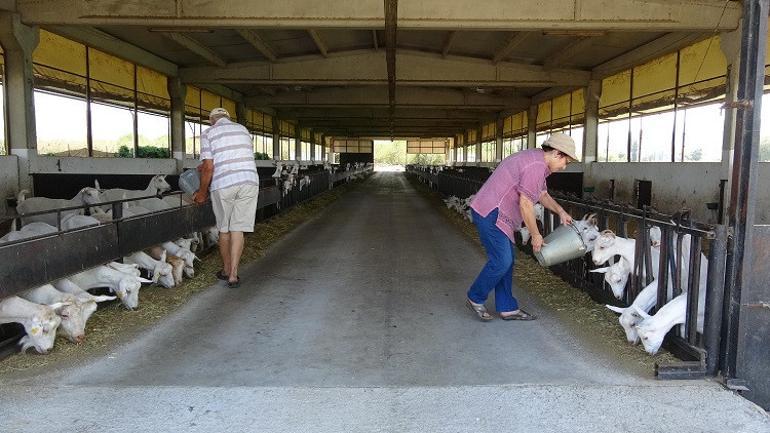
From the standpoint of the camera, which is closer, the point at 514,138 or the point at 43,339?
the point at 43,339

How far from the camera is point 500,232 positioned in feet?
16.9

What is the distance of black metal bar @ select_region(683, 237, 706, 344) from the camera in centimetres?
416

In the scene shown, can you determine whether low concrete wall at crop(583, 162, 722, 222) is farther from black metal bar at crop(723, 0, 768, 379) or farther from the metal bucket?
black metal bar at crop(723, 0, 768, 379)

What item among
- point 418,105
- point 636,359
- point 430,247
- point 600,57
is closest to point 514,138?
point 418,105

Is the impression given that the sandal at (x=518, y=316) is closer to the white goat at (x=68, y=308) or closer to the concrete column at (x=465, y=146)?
the white goat at (x=68, y=308)

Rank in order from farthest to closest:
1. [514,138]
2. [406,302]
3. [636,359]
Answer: [514,138], [406,302], [636,359]

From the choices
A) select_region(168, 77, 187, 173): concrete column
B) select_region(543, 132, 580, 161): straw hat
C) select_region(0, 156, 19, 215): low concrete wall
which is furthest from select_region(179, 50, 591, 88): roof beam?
select_region(543, 132, 580, 161): straw hat

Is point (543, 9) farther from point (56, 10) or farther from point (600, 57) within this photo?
point (56, 10)

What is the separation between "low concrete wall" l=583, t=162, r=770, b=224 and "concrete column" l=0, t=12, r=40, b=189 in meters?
11.8

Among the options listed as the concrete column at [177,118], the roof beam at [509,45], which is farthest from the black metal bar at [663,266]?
the concrete column at [177,118]

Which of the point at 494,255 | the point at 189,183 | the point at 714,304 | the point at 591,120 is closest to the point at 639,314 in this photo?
the point at 714,304

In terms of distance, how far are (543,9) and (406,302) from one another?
846 cm

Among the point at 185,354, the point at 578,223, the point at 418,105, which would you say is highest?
the point at 418,105

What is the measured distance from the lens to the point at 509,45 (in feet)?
55.2
